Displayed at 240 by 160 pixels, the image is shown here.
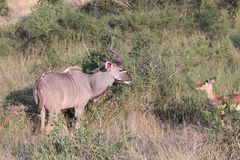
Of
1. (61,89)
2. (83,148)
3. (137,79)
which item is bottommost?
(137,79)

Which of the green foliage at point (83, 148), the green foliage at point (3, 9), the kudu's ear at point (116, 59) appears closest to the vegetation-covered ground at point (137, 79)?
the green foliage at point (83, 148)

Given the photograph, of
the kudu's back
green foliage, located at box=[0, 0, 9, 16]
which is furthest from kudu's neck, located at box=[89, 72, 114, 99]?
green foliage, located at box=[0, 0, 9, 16]

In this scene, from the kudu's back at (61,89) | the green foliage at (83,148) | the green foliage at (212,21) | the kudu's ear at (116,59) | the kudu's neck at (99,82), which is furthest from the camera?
the green foliage at (212,21)

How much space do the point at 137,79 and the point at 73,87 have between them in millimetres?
1303

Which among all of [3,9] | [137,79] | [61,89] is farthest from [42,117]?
[3,9]

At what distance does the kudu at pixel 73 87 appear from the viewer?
27.1 ft

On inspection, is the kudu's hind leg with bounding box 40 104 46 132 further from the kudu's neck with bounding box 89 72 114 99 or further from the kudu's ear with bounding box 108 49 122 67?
the kudu's ear with bounding box 108 49 122 67

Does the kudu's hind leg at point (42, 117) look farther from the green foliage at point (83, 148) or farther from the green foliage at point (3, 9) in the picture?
the green foliage at point (3, 9)

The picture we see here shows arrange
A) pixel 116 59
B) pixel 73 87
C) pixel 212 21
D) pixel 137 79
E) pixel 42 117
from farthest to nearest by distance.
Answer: pixel 212 21, pixel 137 79, pixel 116 59, pixel 73 87, pixel 42 117

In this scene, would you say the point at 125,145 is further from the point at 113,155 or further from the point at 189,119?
the point at 189,119

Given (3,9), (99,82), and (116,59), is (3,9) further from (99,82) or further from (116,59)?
(99,82)

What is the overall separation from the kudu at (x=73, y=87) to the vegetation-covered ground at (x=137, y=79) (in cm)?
23

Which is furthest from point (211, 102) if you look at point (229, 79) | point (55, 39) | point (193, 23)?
point (193, 23)

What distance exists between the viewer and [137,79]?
9.52 m
